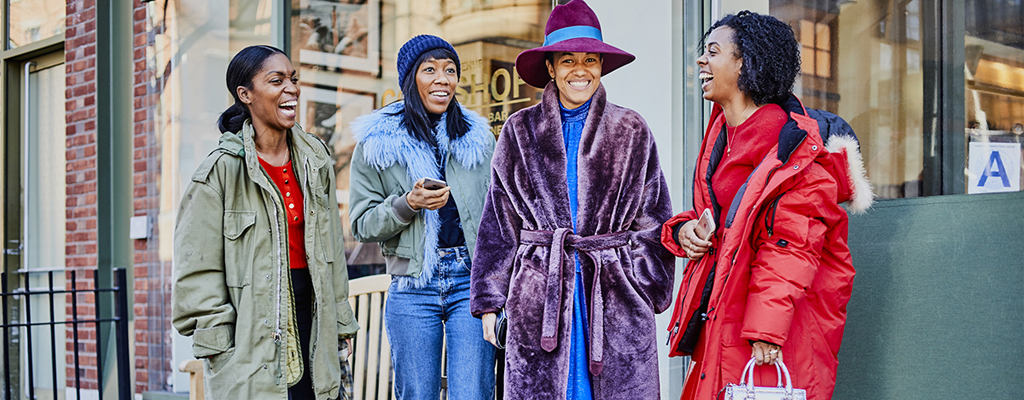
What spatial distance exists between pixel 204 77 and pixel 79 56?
55.7 inches

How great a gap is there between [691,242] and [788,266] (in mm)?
356

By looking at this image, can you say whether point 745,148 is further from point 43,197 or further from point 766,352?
point 43,197

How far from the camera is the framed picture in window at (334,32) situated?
6.61 meters

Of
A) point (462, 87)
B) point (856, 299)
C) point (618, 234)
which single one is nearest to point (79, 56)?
point (462, 87)

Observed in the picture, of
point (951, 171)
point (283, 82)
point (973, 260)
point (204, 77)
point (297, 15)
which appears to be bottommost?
point (973, 260)

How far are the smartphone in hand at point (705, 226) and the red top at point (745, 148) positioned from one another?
11 cm

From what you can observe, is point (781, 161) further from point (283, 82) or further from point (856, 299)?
point (283, 82)

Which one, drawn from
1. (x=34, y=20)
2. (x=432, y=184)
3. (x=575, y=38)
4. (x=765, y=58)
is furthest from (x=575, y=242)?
(x=34, y=20)

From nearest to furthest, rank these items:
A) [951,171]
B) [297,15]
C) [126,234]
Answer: [951,171] < [297,15] < [126,234]

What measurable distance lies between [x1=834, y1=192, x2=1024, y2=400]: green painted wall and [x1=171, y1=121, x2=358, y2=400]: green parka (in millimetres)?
1882

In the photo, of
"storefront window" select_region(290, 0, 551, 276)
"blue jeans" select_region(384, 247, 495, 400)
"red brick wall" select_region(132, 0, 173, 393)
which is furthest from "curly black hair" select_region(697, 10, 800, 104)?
"red brick wall" select_region(132, 0, 173, 393)

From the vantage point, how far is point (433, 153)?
11.0 ft

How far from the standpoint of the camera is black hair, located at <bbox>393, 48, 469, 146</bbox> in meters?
3.36

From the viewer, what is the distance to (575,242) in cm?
276
